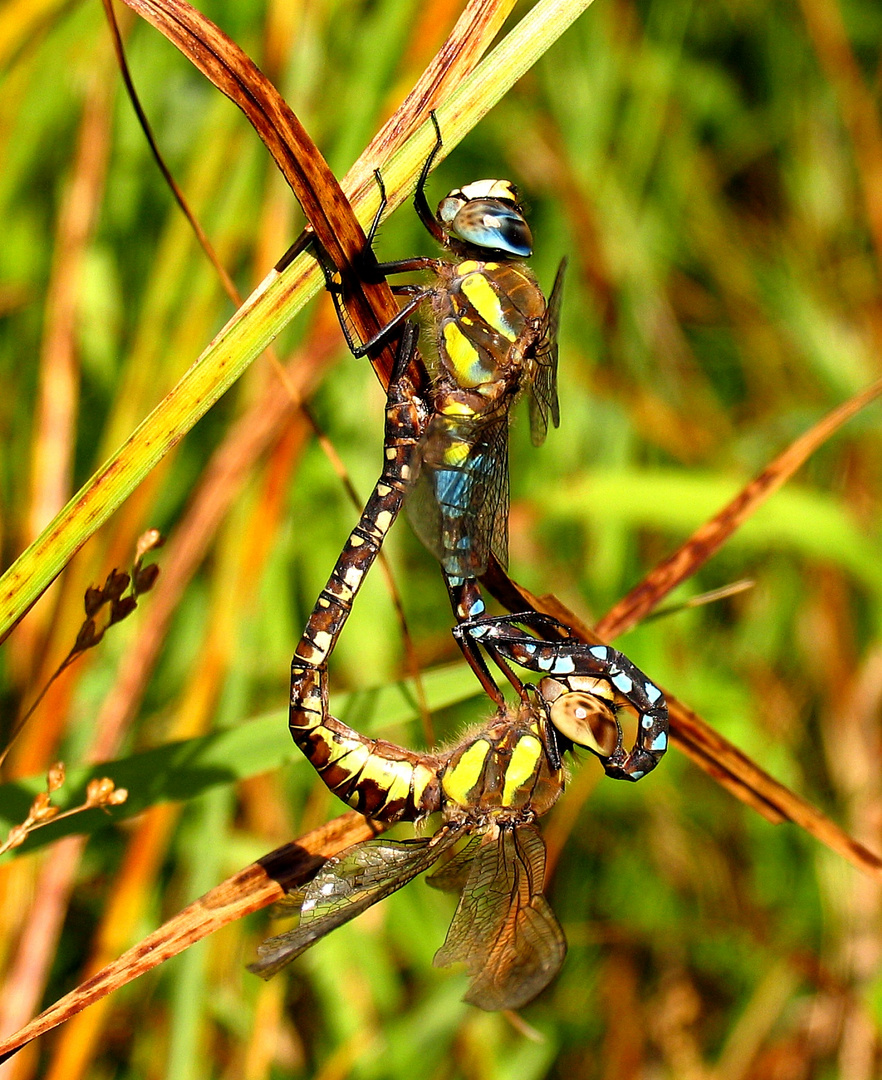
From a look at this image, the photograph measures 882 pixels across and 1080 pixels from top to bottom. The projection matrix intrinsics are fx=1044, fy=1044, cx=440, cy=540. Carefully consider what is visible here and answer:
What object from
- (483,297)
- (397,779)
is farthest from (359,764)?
(483,297)

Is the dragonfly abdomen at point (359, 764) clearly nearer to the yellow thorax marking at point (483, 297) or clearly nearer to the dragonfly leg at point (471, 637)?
the dragonfly leg at point (471, 637)

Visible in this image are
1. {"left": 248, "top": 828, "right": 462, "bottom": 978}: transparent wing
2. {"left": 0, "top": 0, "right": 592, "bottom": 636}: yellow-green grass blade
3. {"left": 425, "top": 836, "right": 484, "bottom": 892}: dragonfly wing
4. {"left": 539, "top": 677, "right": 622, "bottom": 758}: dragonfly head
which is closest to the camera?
{"left": 0, "top": 0, "right": 592, "bottom": 636}: yellow-green grass blade

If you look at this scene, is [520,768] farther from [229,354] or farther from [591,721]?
[229,354]

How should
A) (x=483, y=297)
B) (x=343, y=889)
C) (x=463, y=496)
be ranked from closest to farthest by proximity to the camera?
(x=343, y=889), (x=463, y=496), (x=483, y=297)

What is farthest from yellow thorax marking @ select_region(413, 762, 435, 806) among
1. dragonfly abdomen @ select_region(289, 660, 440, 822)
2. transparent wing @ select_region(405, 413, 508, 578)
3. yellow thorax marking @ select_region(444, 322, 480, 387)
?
yellow thorax marking @ select_region(444, 322, 480, 387)

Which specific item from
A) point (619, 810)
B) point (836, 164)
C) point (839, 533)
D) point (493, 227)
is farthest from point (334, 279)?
point (836, 164)

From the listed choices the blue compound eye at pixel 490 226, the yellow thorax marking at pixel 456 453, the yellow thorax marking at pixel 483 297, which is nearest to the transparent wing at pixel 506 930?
the yellow thorax marking at pixel 456 453

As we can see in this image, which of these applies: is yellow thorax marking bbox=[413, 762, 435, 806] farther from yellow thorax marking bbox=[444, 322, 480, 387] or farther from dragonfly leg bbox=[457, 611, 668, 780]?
yellow thorax marking bbox=[444, 322, 480, 387]
